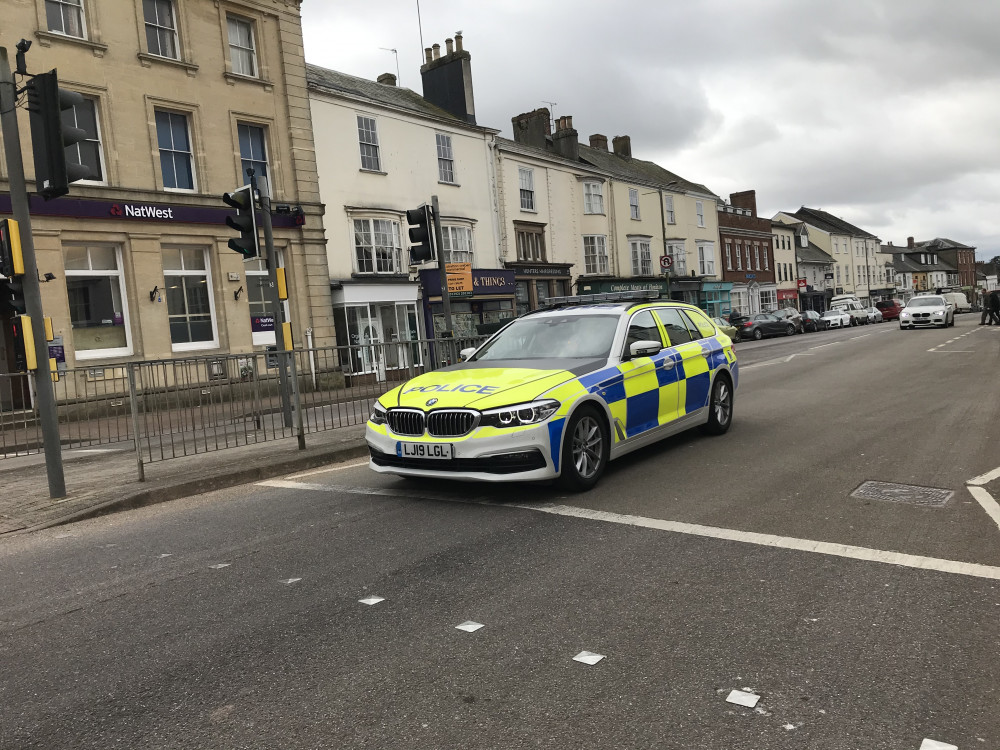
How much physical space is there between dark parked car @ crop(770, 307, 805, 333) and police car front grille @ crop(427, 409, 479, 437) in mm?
38796

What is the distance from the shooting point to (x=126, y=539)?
19.4ft

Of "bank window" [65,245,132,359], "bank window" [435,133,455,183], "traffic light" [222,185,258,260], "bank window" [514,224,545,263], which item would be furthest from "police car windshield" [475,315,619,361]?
"bank window" [514,224,545,263]

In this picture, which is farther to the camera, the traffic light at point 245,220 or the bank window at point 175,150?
the bank window at point 175,150

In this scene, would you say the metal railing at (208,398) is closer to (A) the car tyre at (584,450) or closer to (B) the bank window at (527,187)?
(A) the car tyre at (584,450)

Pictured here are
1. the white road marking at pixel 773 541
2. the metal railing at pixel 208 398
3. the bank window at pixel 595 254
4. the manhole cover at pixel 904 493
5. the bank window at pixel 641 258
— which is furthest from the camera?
the bank window at pixel 641 258

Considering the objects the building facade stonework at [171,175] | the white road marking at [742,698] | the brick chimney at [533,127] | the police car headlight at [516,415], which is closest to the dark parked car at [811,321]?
the brick chimney at [533,127]

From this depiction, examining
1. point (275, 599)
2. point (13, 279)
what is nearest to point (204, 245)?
point (13, 279)

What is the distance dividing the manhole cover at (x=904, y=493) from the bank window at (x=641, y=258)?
36584mm

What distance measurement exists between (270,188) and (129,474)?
585 inches

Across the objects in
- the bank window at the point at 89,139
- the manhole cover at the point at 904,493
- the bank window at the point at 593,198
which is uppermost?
the bank window at the point at 593,198

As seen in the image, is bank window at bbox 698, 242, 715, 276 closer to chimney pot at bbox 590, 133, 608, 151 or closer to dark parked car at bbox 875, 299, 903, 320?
chimney pot at bbox 590, 133, 608, 151

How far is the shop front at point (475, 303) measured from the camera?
27.5 meters

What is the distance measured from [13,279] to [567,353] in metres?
5.28

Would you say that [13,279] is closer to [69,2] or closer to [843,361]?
[69,2]
